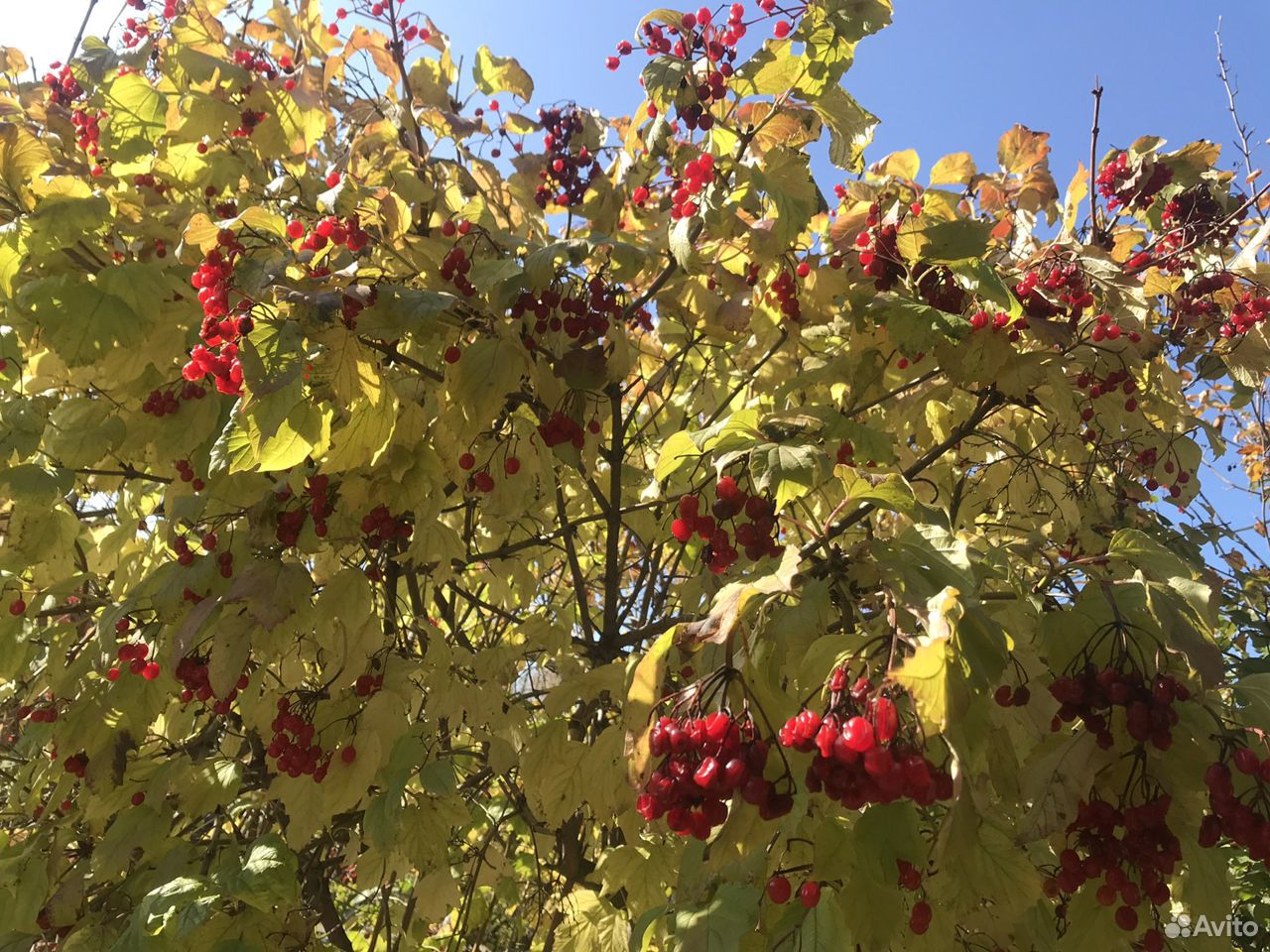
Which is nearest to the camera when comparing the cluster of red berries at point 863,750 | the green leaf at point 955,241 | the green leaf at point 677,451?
the cluster of red berries at point 863,750

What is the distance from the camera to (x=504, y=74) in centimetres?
335

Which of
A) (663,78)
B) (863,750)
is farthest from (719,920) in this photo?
(663,78)

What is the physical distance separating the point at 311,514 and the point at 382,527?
0.22 m

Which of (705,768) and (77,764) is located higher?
(77,764)

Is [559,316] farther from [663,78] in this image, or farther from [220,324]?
[220,324]

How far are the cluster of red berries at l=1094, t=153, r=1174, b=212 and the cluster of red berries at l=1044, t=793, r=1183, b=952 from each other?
2691mm

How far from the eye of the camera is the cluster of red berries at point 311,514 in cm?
230

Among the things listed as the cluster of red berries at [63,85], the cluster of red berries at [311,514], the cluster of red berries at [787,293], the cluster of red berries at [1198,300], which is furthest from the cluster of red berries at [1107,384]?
the cluster of red berries at [63,85]

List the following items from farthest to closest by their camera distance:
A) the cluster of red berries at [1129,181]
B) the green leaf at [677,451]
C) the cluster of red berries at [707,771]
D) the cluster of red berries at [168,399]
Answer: the cluster of red berries at [1129,181] < the cluster of red berries at [168,399] < the green leaf at [677,451] < the cluster of red berries at [707,771]

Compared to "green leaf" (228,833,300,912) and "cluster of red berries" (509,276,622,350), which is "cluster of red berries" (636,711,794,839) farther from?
"cluster of red berries" (509,276,622,350)

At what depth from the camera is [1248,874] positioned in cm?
411

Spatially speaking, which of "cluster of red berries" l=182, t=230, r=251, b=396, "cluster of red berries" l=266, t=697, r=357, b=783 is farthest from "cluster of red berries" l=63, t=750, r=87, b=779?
"cluster of red berries" l=182, t=230, r=251, b=396

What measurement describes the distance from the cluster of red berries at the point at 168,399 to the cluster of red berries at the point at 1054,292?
8.16ft

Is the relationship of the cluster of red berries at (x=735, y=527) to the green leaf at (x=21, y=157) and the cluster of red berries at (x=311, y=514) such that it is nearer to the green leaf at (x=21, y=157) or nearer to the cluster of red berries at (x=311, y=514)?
the cluster of red berries at (x=311, y=514)
